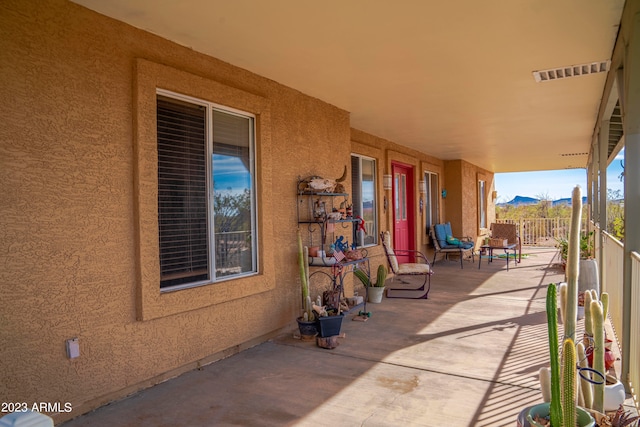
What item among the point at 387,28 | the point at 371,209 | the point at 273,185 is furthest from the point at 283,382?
the point at 371,209

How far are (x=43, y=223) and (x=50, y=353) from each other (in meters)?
0.77

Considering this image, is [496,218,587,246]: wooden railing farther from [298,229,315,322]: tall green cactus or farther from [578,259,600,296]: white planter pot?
[298,229,315,322]: tall green cactus

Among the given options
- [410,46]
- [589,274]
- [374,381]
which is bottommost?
[374,381]

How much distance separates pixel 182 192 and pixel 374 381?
2088 mm

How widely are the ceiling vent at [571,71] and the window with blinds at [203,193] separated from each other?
294cm

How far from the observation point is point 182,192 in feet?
11.4

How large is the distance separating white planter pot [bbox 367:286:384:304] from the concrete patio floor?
0.75 meters

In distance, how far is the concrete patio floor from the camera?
2684 mm

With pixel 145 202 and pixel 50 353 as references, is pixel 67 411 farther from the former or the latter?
pixel 145 202

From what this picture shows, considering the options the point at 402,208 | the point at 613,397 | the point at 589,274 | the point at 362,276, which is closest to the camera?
the point at 613,397

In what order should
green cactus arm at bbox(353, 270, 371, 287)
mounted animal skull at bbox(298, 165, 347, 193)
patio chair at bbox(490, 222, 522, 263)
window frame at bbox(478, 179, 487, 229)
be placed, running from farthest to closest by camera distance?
window frame at bbox(478, 179, 487, 229), patio chair at bbox(490, 222, 522, 263), green cactus arm at bbox(353, 270, 371, 287), mounted animal skull at bbox(298, 165, 347, 193)

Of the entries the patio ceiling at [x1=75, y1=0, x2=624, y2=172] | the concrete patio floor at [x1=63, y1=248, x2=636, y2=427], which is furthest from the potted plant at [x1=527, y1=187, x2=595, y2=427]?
the patio ceiling at [x1=75, y1=0, x2=624, y2=172]

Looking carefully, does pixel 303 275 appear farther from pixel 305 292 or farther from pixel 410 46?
pixel 410 46

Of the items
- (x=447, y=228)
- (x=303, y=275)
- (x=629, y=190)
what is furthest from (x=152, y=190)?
(x=447, y=228)
